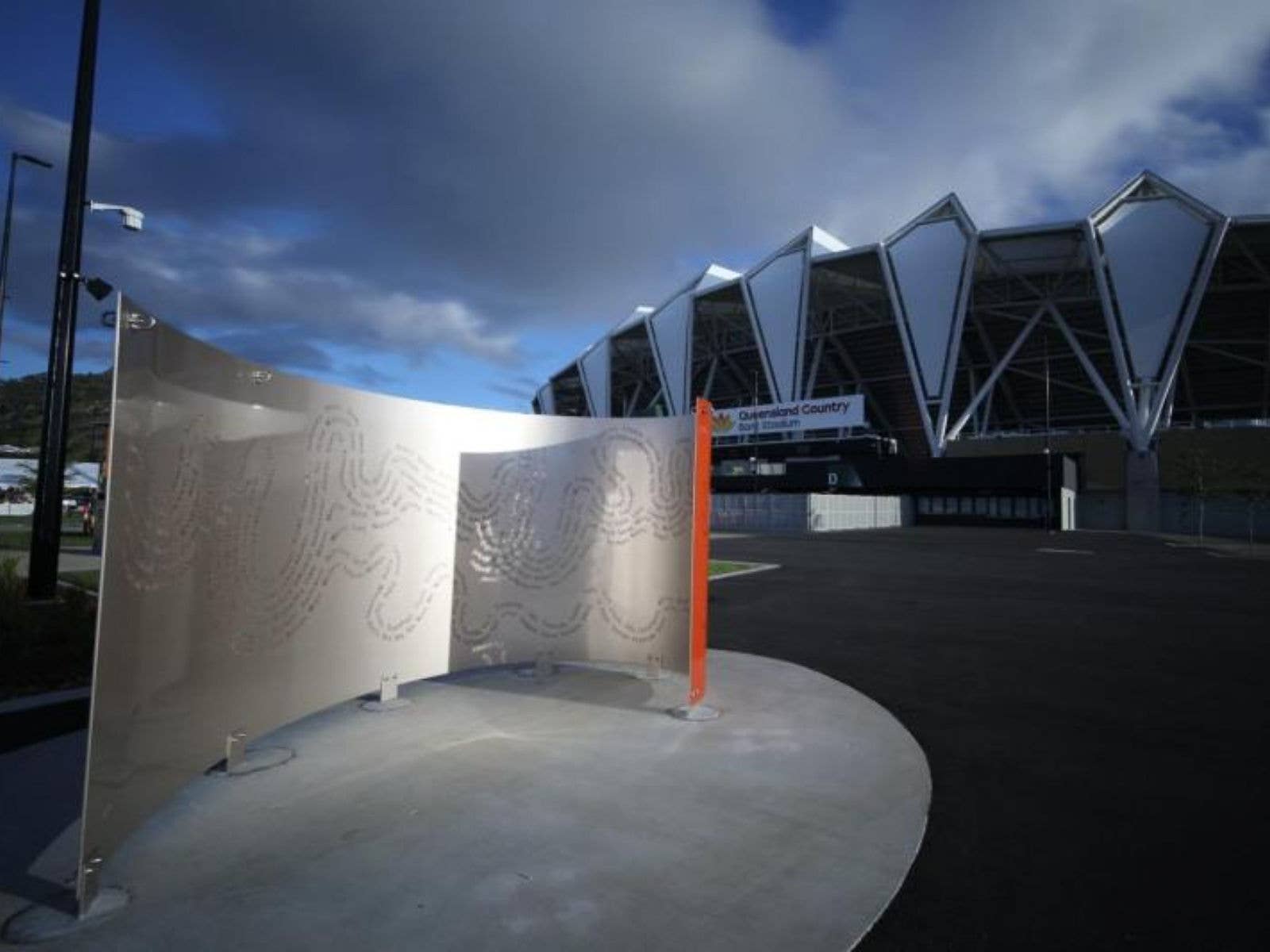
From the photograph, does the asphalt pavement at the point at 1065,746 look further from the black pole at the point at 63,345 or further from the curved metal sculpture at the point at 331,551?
the black pole at the point at 63,345

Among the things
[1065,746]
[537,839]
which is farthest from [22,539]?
[1065,746]

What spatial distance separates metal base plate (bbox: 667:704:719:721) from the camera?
5645 millimetres

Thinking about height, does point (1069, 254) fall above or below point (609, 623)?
above

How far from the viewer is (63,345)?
7621 mm

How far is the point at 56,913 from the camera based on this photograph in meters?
2.82

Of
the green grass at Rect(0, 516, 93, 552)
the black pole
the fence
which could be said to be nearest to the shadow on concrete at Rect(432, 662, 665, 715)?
the black pole

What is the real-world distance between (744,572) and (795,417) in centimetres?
3817

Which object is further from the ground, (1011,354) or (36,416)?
(1011,354)

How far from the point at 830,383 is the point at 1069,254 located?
23177 millimetres

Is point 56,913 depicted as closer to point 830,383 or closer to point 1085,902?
point 1085,902

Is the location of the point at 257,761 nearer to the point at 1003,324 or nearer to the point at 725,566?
the point at 725,566

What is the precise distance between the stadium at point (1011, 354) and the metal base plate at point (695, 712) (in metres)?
42.6

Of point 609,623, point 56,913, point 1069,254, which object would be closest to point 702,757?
point 609,623

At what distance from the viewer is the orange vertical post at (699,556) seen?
19.4ft
